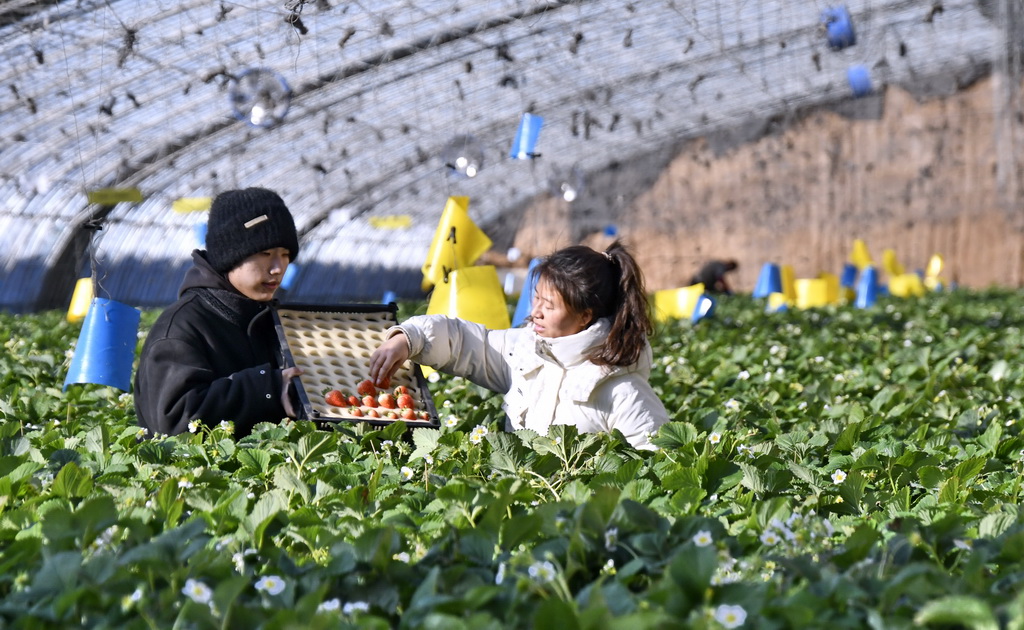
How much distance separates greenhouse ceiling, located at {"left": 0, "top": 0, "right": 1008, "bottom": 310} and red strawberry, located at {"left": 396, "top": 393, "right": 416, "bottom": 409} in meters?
4.40

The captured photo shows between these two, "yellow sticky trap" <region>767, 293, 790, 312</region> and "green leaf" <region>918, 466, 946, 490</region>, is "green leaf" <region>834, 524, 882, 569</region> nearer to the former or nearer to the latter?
"green leaf" <region>918, 466, 946, 490</region>

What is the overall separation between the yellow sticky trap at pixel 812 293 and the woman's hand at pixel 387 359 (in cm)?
1004

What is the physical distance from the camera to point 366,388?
309 centimetres

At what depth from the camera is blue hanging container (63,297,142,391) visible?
3922 mm

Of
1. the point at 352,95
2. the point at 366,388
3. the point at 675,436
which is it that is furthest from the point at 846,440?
the point at 352,95

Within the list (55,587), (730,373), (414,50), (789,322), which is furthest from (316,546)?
(414,50)

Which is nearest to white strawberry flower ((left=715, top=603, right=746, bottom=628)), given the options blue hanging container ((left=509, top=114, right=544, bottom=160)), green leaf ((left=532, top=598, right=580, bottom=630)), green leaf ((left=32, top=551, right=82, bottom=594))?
green leaf ((left=532, top=598, right=580, bottom=630))

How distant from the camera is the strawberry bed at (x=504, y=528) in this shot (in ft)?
4.79

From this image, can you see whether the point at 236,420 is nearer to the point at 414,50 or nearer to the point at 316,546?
the point at 316,546

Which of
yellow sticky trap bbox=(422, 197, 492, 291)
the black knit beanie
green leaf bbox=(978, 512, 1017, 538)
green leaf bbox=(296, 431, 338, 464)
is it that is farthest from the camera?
yellow sticky trap bbox=(422, 197, 492, 291)

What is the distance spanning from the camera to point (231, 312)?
3.21 metres

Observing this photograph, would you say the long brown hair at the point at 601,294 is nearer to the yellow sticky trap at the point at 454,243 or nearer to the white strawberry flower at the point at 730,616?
the white strawberry flower at the point at 730,616

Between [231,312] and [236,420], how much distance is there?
0.36 m

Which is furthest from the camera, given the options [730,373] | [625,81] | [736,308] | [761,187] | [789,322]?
[761,187]
